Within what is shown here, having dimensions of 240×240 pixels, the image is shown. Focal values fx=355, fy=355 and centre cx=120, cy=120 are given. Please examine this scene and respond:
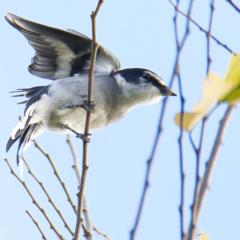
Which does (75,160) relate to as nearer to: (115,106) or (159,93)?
(115,106)

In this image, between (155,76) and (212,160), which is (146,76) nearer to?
(155,76)

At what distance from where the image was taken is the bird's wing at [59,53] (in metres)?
3.10

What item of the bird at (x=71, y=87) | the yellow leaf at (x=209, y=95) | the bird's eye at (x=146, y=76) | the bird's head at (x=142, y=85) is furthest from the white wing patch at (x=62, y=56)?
the yellow leaf at (x=209, y=95)

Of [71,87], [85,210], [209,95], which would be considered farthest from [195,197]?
[71,87]

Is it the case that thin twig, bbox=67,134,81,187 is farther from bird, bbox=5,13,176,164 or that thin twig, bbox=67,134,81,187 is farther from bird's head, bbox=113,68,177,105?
bird's head, bbox=113,68,177,105

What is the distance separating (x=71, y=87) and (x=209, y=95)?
94.3 inches

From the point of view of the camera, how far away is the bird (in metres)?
3.21

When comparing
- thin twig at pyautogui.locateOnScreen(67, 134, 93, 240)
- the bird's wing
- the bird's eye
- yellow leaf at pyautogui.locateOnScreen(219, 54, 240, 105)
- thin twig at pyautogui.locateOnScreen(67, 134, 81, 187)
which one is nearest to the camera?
yellow leaf at pyautogui.locateOnScreen(219, 54, 240, 105)

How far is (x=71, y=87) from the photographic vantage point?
3.26 meters

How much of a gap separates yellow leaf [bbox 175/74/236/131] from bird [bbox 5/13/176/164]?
202 centimetres

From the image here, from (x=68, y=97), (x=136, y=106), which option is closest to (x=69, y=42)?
(x=68, y=97)

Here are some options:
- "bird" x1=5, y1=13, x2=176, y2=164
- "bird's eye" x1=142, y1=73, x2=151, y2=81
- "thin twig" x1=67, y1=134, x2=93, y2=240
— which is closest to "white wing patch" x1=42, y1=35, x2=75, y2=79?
"bird" x1=5, y1=13, x2=176, y2=164

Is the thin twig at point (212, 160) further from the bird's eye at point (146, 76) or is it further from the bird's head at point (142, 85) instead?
the bird's eye at point (146, 76)

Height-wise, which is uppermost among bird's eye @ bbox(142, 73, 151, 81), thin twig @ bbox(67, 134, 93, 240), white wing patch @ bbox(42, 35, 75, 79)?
white wing patch @ bbox(42, 35, 75, 79)
